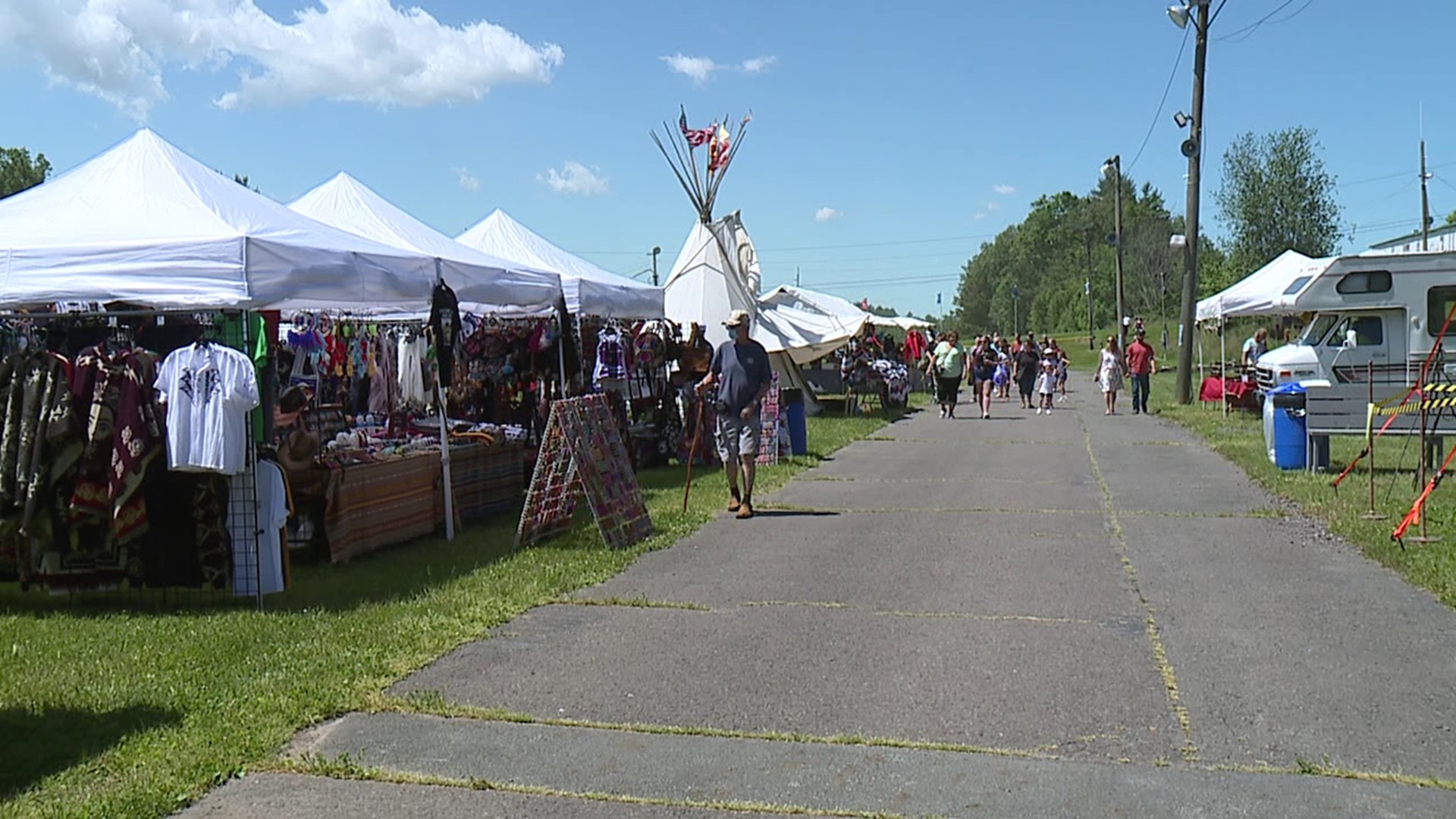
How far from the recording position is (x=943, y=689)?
599cm

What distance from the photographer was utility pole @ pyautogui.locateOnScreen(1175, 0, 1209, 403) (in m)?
26.6

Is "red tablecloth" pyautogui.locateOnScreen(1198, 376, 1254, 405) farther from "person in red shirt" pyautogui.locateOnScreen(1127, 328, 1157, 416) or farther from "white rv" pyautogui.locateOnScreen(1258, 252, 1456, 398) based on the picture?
"white rv" pyautogui.locateOnScreen(1258, 252, 1456, 398)

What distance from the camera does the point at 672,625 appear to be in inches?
285

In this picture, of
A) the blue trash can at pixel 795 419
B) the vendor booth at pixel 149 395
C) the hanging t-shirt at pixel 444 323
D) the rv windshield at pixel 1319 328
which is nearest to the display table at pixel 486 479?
the hanging t-shirt at pixel 444 323

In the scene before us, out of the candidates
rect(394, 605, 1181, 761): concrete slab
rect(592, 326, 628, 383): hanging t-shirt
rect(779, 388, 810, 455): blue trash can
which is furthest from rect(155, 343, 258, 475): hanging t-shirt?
rect(779, 388, 810, 455): blue trash can

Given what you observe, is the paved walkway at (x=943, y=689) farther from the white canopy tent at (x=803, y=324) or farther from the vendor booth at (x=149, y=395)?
the white canopy tent at (x=803, y=324)

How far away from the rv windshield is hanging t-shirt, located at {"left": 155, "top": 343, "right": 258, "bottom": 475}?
16.2m

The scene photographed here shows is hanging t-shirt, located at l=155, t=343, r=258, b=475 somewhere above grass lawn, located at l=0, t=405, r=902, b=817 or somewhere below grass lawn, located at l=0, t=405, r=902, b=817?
above

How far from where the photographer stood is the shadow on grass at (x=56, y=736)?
15.7 feet

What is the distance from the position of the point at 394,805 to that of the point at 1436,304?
17.1 m

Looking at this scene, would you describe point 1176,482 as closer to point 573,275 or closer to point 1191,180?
point 573,275

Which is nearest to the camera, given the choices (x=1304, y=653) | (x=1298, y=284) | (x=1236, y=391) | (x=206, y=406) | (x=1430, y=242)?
(x=1304, y=653)

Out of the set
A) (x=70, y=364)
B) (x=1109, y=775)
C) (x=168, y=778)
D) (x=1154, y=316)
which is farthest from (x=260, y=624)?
(x=1154, y=316)

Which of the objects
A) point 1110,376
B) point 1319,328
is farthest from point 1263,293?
point 1319,328
